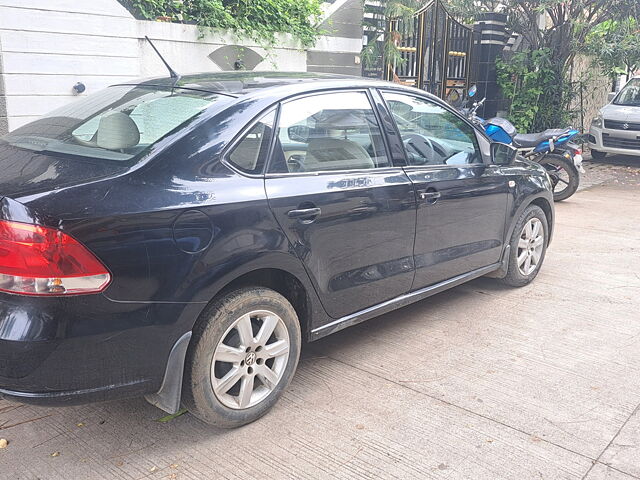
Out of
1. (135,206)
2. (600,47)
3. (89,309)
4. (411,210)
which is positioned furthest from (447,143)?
(600,47)

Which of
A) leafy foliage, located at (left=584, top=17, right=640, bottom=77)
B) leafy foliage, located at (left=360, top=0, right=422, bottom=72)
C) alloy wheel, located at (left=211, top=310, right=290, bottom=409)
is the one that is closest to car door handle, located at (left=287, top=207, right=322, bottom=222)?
alloy wheel, located at (left=211, top=310, right=290, bottom=409)

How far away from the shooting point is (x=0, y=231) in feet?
8.39

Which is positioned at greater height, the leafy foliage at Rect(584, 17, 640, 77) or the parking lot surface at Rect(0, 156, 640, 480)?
the leafy foliage at Rect(584, 17, 640, 77)

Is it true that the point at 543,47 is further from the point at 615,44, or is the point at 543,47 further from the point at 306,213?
the point at 306,213

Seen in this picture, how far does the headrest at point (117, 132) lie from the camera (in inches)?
125

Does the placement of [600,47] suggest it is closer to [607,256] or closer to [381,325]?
[607,256]

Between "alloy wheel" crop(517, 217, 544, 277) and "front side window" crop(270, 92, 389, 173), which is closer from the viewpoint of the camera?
"front side window" crop(270, 92, 389, 173)

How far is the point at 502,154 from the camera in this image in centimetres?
486

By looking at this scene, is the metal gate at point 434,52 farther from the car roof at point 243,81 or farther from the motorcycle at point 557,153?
the car roof at point 243,81

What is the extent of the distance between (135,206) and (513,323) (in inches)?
117

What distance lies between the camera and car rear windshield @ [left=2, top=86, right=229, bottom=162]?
3137 millimetres

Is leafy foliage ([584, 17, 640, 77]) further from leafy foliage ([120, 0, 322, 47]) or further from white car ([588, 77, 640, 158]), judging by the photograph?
leafy foliage ([120, 0, 322, 47])

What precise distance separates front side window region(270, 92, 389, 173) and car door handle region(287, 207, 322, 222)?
22 cm

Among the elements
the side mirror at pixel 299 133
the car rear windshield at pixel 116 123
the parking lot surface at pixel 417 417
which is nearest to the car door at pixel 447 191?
the parking lot surface at pixel 417 417
